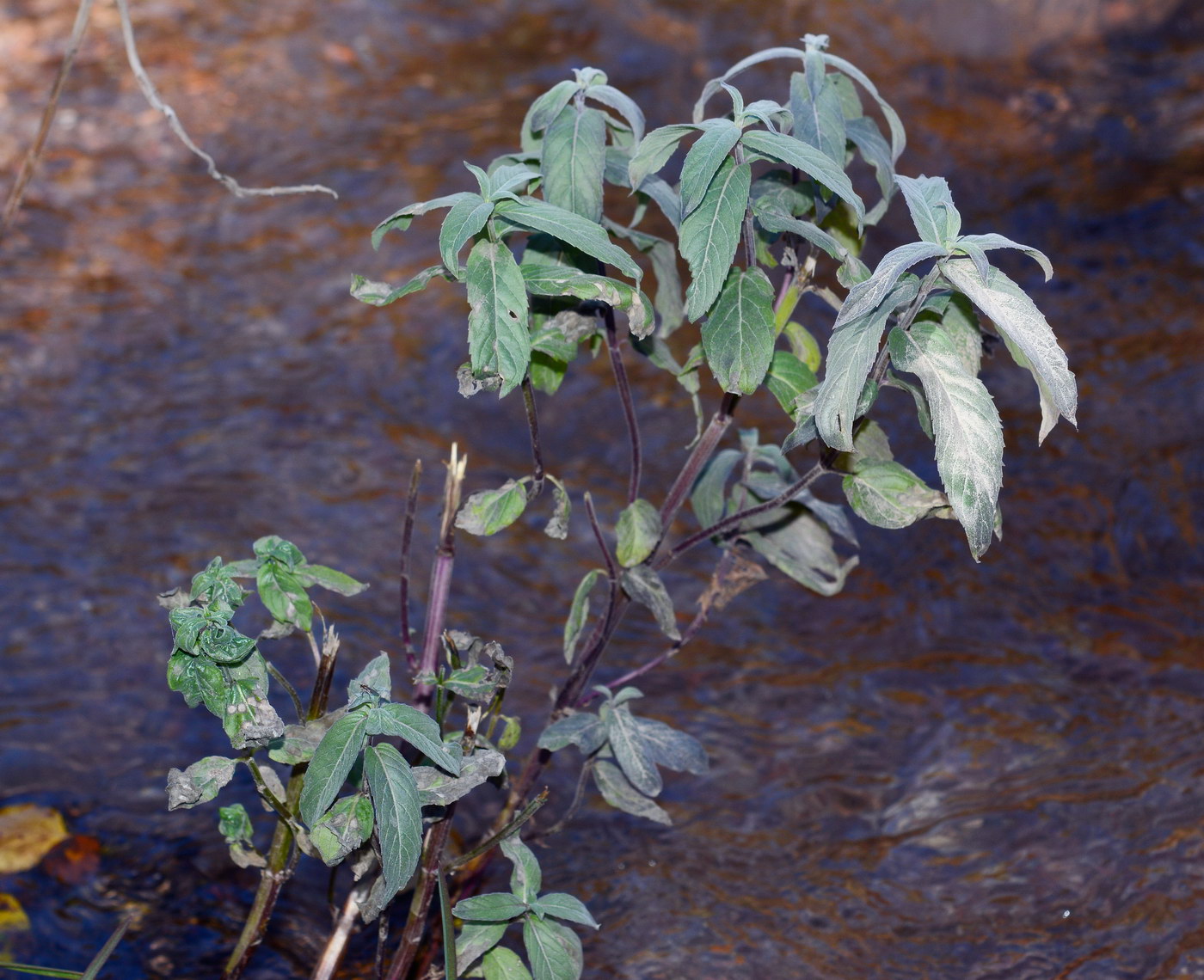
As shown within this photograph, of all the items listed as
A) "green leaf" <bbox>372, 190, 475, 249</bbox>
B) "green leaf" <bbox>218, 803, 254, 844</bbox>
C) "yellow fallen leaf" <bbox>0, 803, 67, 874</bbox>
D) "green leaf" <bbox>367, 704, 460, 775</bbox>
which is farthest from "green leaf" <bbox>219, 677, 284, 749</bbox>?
"yellow fallen leaf" <bbox>0, 803, 67, 874</bbox>

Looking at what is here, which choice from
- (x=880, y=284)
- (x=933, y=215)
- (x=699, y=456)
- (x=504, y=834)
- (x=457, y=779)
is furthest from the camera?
(x=699, y=456)

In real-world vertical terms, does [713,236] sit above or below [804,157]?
below

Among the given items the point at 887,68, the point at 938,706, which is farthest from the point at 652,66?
the point at 938,706

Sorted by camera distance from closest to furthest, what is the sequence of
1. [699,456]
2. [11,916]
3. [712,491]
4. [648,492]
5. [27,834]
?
[699,456], [712,491], [11,916], [27,834], [648,492]

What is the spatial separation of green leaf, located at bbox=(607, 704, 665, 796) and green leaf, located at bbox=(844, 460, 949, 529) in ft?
1.58

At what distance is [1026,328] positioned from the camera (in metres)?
1.26

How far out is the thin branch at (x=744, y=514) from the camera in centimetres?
153

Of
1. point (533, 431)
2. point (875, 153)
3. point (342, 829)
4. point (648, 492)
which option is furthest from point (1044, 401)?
point (648, 492)

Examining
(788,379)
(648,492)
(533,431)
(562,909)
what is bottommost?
(648,492)

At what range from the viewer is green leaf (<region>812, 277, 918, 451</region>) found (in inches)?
50.8

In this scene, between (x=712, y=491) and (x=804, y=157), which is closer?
(x=804, y=157)

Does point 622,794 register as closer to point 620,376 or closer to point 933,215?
point 620,376

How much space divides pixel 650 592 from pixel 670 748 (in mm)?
250

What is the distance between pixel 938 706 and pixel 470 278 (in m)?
1.87
